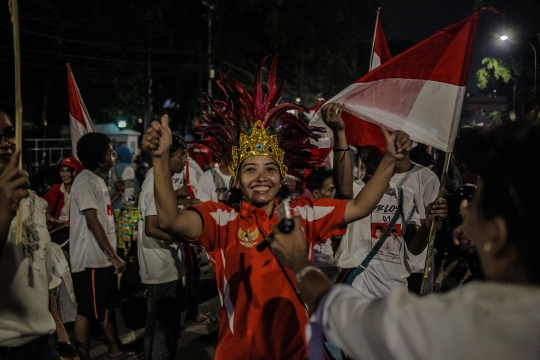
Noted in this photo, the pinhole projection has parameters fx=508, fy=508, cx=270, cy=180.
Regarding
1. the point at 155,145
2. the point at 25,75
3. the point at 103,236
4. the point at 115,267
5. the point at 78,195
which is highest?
the point at 25,75

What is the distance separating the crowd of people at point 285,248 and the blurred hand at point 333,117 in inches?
0.5

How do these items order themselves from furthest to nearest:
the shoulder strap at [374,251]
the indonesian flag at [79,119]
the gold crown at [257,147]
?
the indonesian flag at [79,119], the shoulder strap at [374,251], the gold crown at [257,147]

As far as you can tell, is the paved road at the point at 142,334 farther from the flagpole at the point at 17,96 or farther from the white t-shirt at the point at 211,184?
the flagpole at the point at 17,96

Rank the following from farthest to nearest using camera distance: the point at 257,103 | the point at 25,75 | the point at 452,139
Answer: the point at 25,75
the point at 452,139
the point at 257,103

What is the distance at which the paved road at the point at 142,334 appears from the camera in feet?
19.5

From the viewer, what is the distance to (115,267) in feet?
17.3

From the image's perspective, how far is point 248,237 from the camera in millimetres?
3061

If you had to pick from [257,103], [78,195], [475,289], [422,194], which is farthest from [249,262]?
[78,195]

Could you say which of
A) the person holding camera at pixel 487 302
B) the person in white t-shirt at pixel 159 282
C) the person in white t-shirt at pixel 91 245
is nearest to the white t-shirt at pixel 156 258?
the person in white t-shirt at pixel 159 282

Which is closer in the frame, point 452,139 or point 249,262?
point 249,262

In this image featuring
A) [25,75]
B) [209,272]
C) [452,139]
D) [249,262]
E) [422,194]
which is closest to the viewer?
[249,262]

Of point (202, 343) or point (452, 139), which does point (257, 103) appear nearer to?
point (452, 139)

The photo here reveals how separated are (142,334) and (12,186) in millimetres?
4821

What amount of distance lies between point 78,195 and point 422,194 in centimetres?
346
